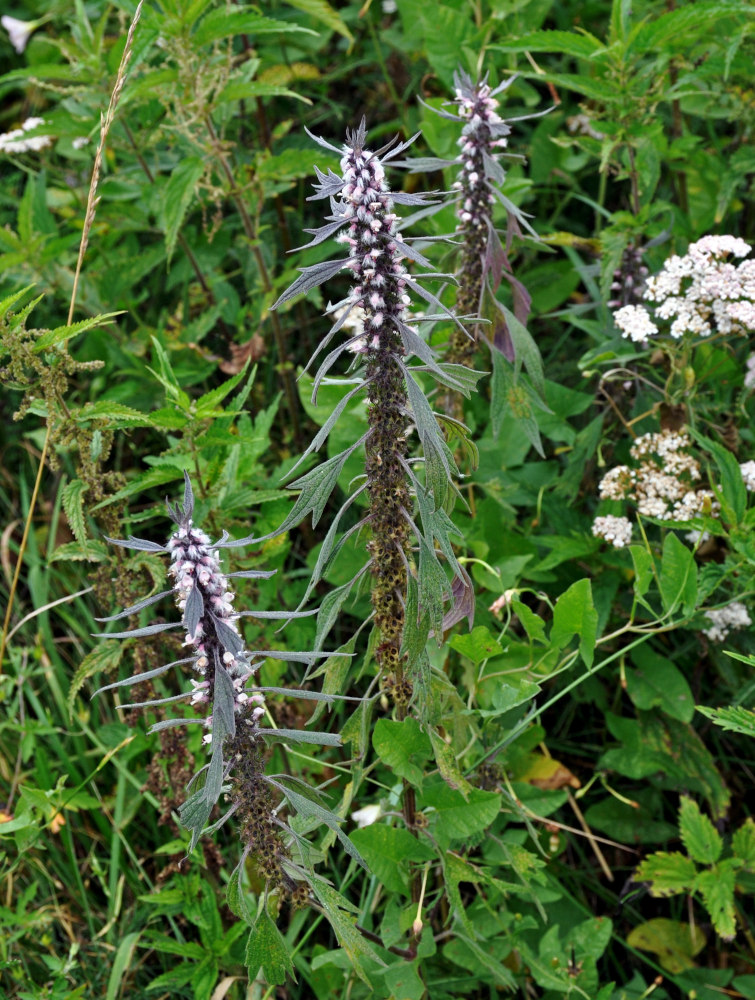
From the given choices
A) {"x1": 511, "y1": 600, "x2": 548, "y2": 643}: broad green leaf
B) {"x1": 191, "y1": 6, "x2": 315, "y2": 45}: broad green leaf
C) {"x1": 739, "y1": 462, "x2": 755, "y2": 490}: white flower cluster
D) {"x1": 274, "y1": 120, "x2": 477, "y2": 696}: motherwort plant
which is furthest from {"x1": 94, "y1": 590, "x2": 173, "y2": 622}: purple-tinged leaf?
{"x1": 191, "y1": 6, "x2": 315, "y2": 45}: broad green leaf

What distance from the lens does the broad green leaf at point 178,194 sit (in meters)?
2.41

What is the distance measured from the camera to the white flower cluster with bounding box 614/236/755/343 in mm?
2154

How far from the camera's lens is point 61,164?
4.07m

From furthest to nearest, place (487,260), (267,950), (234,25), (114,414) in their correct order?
(234,25) → (487,260) → (114,414) → (267,950)

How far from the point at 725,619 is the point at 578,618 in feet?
2.05

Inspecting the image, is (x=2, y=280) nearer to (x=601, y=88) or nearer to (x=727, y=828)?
(x=601, y=88)

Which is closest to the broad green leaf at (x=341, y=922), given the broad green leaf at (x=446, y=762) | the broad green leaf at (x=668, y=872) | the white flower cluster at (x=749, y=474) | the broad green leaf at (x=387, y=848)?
the broad green leaf at (x=387, y=848)

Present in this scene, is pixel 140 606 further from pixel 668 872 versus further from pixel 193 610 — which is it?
pixel 668 872

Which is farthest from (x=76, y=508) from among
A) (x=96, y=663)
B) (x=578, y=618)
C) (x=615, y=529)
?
(x=615, y=529)

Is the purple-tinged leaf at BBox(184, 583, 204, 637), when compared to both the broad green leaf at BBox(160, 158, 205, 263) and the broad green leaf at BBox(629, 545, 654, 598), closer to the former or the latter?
the broad green leaf at BBox(629, 545, 654, 598)

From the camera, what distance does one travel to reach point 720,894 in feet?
6.92

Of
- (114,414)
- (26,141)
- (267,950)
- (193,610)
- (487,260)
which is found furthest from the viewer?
(26,141)

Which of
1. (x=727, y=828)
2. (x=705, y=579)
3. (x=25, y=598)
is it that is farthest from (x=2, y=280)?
(x=727, y=828)

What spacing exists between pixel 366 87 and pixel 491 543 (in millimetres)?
2101
